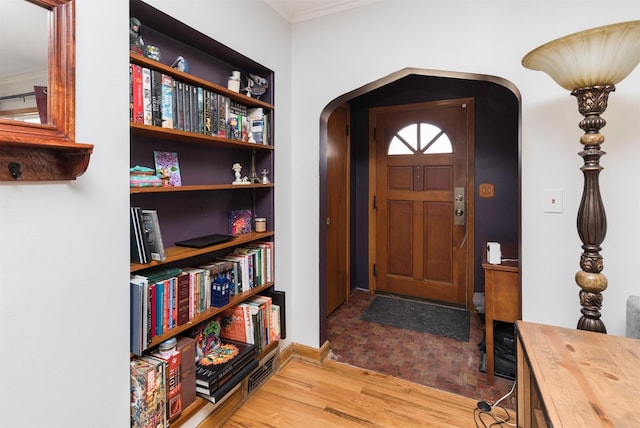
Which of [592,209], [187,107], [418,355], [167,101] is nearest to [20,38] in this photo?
[167,101]

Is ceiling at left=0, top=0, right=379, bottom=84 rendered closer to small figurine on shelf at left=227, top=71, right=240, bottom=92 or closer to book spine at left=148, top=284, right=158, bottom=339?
book spine at left=148, top=284, right=158, bottom=339

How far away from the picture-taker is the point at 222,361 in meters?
1.76

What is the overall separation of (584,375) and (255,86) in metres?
2.12

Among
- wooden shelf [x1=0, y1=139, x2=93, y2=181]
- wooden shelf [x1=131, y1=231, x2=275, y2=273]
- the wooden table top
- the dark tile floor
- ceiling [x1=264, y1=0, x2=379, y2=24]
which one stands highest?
ceiling [x1=264, y1=0, x2=379, y2=24]

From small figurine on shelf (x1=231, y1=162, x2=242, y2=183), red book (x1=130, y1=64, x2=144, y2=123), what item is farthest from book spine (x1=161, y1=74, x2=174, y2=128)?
small figurine on shelf (x1=231, y1=162, x2=242, y2=183)

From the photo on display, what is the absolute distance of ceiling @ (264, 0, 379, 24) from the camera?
2.11 meters

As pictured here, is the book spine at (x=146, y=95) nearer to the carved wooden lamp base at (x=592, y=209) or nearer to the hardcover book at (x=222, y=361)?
the hardcover book at (x=222, y=361)

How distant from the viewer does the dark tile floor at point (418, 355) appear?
209cm

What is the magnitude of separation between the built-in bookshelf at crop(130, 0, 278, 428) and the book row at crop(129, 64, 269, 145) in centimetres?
2

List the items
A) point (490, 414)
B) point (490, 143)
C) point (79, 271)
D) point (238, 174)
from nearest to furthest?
point (79, 271), point (490, 414), point (238, 174), point (490, 143)

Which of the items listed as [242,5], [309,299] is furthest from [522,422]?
[242,5]

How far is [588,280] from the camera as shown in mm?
1386

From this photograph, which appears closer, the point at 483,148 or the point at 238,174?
the point at 238,174

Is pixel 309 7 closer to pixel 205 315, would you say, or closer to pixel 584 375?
pixel 205 315
